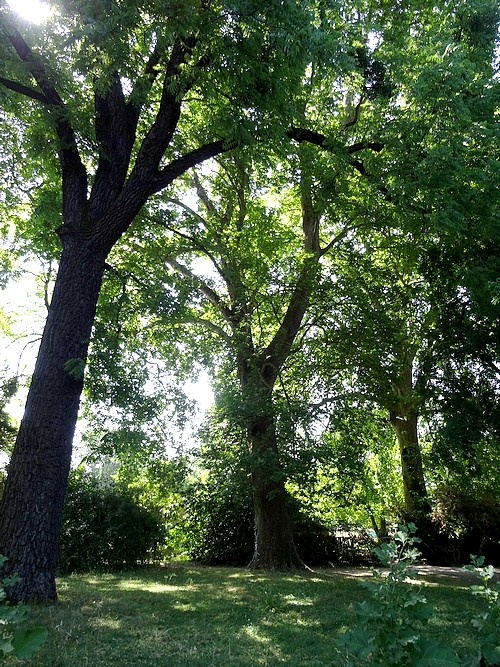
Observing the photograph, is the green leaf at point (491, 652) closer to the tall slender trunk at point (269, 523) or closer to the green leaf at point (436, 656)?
the green leaf at point (436, 656)

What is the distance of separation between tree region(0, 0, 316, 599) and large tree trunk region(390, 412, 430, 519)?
10658 mm

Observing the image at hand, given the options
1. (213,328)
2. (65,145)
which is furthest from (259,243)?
(65,145)

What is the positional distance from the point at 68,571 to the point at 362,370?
8242 mm

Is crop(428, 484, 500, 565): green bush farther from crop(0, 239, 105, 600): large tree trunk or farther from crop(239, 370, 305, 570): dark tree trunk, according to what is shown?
crop(0, 239, 105, 600): large tree trunk

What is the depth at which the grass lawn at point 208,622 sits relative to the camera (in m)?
4.29

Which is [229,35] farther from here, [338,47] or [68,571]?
[68,571]

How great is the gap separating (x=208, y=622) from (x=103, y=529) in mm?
7114

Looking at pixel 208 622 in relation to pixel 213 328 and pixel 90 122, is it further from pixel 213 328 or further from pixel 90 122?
pixel 90 122

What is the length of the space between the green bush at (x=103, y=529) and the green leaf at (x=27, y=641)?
10.9m

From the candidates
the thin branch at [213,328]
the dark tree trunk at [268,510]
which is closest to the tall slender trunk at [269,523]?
the dark tree trunk at [268,510]

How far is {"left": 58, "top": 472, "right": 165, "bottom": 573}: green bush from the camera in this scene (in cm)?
1169

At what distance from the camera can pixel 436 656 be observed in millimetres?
2020

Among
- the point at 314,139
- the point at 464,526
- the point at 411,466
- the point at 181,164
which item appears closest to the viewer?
the point at 181,164

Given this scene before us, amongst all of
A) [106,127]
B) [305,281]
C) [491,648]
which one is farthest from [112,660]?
[305,281]
